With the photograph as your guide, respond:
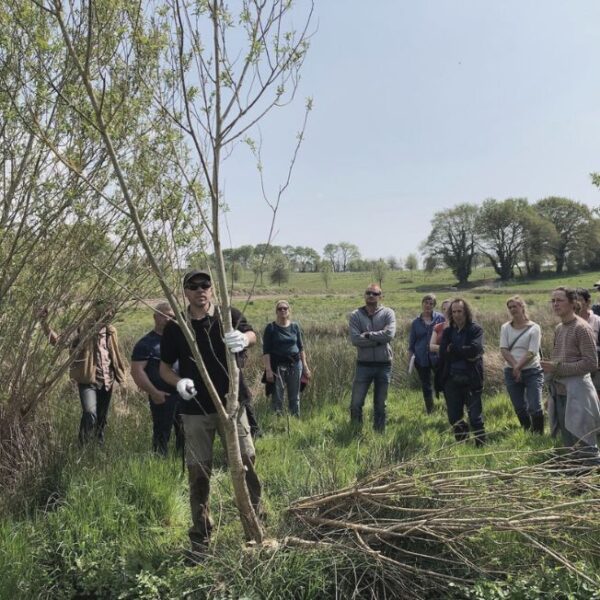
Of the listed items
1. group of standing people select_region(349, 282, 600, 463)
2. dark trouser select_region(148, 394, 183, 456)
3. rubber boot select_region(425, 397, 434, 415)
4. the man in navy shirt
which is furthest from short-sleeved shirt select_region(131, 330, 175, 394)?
rubber boot select_region(425, 397, 434, 415)

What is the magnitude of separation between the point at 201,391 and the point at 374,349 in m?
3.19

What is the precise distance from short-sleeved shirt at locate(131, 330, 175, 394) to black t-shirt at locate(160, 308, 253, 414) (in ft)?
6.48

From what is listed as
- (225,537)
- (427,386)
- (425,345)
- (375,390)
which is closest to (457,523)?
(225,537)

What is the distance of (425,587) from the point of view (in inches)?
113

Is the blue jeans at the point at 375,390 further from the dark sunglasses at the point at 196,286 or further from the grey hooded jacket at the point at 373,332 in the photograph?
the dark sunglasses at the point at 196,286

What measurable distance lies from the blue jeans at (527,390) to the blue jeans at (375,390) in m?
1.52

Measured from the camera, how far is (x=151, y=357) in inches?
221

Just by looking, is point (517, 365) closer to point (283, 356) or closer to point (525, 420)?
point (525, 420)

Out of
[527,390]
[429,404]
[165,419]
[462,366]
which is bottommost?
[429,404]

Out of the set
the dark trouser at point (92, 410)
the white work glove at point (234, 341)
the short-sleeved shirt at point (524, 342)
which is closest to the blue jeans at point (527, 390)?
the short-sleeved shirt at point (524, 342)

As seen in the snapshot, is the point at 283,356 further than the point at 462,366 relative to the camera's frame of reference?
Yes

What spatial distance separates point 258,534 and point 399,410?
16.5 feet

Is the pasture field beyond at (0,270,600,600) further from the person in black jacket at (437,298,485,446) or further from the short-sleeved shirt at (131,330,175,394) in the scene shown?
the person in black jacket at (437,298,485,446)

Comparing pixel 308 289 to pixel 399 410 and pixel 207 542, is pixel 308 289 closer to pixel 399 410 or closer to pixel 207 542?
pixel 399 410
